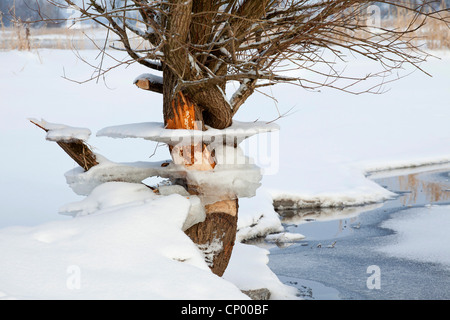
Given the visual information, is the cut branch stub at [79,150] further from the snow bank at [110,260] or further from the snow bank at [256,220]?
the snow bank at [256,220]

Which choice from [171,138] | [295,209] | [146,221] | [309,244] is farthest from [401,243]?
[146,221]

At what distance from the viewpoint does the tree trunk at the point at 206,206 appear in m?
3.92


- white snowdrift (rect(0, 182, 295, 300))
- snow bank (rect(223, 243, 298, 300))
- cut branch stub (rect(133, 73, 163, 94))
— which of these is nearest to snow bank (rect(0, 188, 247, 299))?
white snowdrift (rect(0, 182, 295, 300))

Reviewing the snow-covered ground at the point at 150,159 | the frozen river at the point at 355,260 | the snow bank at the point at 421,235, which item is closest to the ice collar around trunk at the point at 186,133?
the snow-covered ground at the point at 150,159

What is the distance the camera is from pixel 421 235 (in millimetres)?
6133

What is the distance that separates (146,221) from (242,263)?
215 cm

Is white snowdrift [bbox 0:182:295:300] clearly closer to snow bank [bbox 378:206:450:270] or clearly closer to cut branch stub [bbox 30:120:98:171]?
cut branch stub [bbox 30:120:98:171]

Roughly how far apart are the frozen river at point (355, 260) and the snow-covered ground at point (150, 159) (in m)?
0.23

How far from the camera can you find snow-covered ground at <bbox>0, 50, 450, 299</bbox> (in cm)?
255

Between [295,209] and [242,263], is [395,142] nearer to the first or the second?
[295,209]

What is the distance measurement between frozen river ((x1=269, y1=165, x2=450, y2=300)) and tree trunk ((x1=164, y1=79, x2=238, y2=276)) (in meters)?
0.89

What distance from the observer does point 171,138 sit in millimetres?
3775

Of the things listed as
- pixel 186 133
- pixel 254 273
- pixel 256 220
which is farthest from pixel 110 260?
pixel 256 220

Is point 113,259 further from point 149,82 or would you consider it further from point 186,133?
point 149,82
